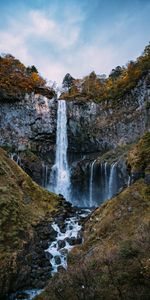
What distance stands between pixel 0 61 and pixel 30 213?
34514mm

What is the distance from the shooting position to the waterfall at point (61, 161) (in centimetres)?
3997

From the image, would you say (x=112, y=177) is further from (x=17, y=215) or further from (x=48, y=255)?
(x=48, y=255)

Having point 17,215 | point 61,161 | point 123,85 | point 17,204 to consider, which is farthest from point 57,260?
point 123,85

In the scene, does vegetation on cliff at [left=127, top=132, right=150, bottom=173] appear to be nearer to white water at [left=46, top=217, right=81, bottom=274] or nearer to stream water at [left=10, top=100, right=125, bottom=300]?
stream water at [left=10, top=100, right=125, bottom=300]

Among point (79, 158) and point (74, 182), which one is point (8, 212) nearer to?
point (74, 182)

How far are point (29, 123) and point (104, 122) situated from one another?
41.1 feet

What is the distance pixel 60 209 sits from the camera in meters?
26.0

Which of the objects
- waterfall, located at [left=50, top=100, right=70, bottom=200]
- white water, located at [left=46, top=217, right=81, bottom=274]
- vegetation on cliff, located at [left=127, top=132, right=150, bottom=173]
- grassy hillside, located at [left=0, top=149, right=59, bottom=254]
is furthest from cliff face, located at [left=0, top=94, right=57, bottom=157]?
vegetation on cliff, located at [left=127, top=132, right=150, bottom=173]

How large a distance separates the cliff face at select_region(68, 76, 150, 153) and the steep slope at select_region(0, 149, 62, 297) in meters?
18.6

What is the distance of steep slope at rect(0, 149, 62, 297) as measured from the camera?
13844 mm

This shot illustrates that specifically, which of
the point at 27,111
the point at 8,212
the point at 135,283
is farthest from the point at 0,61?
the point at 135,283

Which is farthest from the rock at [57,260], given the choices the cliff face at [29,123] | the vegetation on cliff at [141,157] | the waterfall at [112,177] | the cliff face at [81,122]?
the cliff face at [29,123]

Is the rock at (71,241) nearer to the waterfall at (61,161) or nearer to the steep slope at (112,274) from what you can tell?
the steep slope at (112,274)

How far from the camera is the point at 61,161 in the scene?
4344 centimetres
